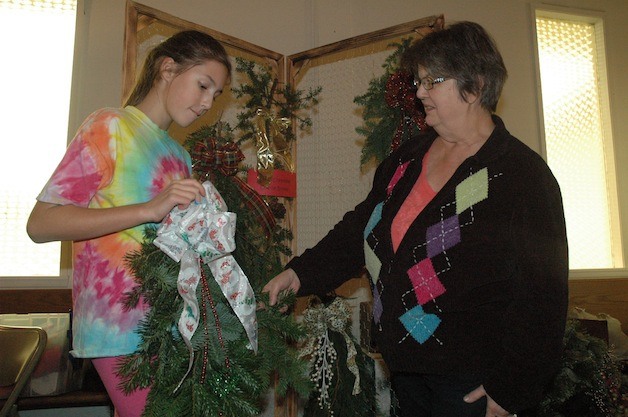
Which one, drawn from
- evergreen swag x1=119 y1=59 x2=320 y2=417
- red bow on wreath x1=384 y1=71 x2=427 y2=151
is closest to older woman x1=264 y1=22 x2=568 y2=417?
evergreen swag x1=119 y1=59 x2=320 y2=417

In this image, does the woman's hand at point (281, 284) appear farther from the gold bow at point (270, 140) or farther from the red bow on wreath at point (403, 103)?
the gold bow at point (270, 140)

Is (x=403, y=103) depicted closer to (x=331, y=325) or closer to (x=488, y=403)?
(x=331, y=325)

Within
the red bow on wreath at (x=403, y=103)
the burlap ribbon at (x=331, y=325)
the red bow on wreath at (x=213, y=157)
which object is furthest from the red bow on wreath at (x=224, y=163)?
the red bow on wreath at (x=403, y=103)

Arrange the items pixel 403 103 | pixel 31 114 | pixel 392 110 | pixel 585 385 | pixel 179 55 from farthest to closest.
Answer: pixel 31 114 < pixel 585 385 < pixel 392 110 < pixel 403 103 < pixel 179 55

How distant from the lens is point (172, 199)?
1.04 metres

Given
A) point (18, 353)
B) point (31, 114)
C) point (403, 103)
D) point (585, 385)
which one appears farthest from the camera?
point (31, 114)

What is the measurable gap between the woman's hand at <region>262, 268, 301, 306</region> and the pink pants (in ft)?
1.25

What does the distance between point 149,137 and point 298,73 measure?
2044 millimetres

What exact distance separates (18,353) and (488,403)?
5.96 feet

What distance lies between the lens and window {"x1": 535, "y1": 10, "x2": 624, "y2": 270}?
4.19 metres

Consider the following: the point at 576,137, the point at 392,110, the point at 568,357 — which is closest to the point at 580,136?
the point at 576,137

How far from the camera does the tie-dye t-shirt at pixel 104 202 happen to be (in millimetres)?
1071

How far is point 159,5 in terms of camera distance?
335 cm

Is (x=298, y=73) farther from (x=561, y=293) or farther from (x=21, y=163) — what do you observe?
(x=561, y=293)
